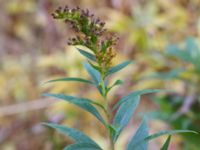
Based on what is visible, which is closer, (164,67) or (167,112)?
(167,112)

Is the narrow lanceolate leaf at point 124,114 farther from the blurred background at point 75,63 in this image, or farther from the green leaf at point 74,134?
the blurred background at point 75,63

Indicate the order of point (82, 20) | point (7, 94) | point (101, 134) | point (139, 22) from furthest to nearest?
point (7, 94) < point (139, 22) < point (101, 134) < point (82, 20)

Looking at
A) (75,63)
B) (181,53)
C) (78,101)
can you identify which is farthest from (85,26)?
(75,63)

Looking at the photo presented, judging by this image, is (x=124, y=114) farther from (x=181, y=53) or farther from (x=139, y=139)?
(x=181, y=53)

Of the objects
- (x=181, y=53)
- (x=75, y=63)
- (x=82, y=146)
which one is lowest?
(x=82, y=146)

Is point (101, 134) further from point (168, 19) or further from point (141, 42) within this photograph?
point (168, 19)

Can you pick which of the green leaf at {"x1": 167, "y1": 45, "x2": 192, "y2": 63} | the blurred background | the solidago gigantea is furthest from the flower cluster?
the blurred background

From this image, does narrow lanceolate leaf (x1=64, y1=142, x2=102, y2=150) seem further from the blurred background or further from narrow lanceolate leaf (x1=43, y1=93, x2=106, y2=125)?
the blurred background

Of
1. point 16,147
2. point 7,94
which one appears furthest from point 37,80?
point 16,147
